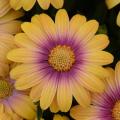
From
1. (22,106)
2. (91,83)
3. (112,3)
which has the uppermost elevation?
(112,3)

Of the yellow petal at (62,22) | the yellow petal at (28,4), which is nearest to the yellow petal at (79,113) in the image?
the yellow petal at (62,22)

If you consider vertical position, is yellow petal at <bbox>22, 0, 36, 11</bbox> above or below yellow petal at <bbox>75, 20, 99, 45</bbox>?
above

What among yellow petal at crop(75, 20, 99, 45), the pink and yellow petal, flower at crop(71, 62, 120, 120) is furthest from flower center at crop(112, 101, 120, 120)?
yellow petal at crop(75, 20, 99, 45)

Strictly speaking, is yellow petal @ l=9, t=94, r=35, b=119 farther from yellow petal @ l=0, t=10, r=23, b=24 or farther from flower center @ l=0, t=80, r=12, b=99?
yellow petal @ l=0, t=10, r=23, b=24

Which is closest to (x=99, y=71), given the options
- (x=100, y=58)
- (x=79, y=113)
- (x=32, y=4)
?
(x=100, y=58)

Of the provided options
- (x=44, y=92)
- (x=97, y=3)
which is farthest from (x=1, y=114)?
(x=97, y=3)

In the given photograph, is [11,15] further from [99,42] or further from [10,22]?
[99,42]
